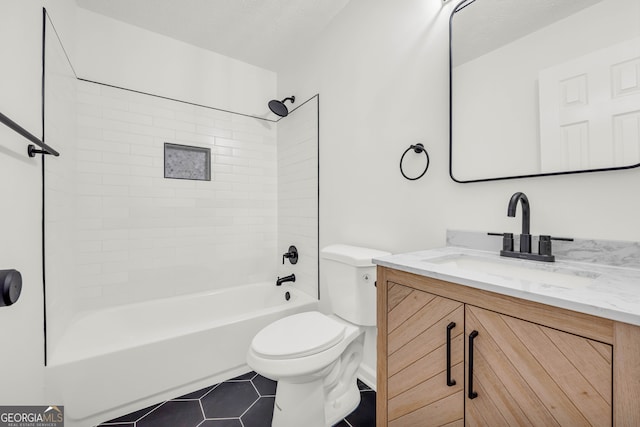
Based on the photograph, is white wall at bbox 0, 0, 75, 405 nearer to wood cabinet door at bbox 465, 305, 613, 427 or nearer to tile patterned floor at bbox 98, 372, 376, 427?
tile patterned floor at bbox 98, 372, 376, 427

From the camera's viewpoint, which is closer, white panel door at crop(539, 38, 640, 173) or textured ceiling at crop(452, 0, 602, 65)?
white panel door at crop(539, 38, 640, 173)

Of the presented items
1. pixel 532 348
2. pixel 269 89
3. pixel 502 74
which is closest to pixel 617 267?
pixel 532 348

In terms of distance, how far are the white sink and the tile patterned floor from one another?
1000mm

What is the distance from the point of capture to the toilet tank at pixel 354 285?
1450 mm

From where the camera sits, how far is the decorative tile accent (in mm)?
2219

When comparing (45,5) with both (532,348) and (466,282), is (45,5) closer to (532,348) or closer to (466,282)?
(466,282)

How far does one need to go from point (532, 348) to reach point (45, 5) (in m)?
2.41

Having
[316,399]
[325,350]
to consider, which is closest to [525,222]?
[325,350]

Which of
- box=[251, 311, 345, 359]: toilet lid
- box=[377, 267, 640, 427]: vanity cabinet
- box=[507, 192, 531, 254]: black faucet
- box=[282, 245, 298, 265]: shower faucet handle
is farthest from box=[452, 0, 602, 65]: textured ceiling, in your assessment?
box=[282, 245, 298, 265]: shower faucet handle

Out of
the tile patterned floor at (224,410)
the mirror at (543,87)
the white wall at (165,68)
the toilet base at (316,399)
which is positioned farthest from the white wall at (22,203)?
the mirror at (543,87)

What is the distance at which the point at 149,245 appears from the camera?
2125 mm

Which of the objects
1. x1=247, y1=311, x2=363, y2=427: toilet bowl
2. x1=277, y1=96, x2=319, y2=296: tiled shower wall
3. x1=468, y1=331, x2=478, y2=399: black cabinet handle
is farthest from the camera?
x1=277, y1=96, x2=319, y2=296: tiled shower wall

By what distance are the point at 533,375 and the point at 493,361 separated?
0.28 ft

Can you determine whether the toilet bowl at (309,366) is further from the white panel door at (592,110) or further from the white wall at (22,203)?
the white panel door at (592,110)
